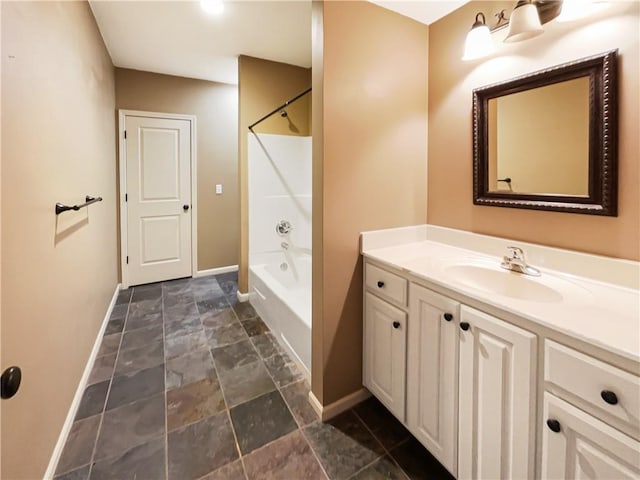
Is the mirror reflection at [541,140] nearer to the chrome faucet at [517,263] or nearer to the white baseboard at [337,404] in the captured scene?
the chrome faucet at [517,263]

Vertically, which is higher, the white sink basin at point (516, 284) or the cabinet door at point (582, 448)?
Answer: the white sink basin at point (516, 284)

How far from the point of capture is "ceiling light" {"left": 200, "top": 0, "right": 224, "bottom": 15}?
219 cm

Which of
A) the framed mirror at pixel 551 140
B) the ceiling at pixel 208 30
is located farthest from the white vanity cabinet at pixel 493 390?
the ceiling at pixel 208 30

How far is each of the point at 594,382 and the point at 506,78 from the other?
1394 millimetres

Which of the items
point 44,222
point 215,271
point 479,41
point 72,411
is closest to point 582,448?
point 479,41

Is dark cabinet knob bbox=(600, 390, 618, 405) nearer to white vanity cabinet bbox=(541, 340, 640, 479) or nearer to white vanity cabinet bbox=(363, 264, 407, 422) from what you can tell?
white vanity cabinet bbox=(541, 340, 640, 479)

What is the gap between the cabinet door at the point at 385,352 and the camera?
4.93ft

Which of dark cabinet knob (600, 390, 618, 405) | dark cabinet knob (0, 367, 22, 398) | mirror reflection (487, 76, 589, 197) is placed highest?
mirror reflection (487, 76, 589, 197)

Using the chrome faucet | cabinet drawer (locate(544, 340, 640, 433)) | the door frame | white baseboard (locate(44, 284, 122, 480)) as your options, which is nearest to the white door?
the door frame

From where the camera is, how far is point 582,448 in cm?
86

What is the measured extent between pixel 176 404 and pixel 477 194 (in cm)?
207

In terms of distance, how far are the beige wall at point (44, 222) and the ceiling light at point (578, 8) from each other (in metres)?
2.04

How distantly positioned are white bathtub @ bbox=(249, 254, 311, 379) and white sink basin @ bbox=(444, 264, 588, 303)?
0.98 metres

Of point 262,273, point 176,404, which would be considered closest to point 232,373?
point 176,404
